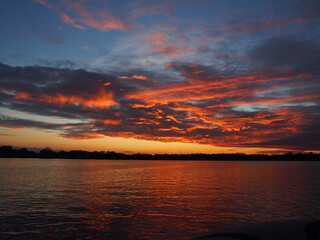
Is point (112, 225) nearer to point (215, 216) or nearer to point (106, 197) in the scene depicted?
point (215, 216)

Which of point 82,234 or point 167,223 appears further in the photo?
point 167,223

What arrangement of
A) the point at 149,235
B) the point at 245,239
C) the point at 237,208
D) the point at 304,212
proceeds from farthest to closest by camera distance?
the point at 237,208, the point at 304,212, the point at 149,235, the point at 245,239

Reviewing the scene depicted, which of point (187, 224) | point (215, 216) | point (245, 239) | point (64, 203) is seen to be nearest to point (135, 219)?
point (187, 224)

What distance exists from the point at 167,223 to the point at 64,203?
12.3 metres

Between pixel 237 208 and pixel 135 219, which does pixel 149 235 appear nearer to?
pixel 135 219

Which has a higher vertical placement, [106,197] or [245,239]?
[245,239]

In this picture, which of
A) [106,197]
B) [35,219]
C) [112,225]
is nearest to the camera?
[112,225]

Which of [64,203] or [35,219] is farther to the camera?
[64,203]

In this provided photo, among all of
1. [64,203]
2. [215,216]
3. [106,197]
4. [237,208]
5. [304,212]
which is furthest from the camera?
[106,197]

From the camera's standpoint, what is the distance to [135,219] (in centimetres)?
1969

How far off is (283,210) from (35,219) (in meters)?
20.5

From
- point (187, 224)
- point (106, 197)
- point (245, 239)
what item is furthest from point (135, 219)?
point (245, 239)

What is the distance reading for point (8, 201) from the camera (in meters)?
26.5

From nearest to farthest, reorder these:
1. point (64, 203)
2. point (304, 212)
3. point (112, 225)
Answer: point (112, 225) < point (304, 212) < point (64, 203)
